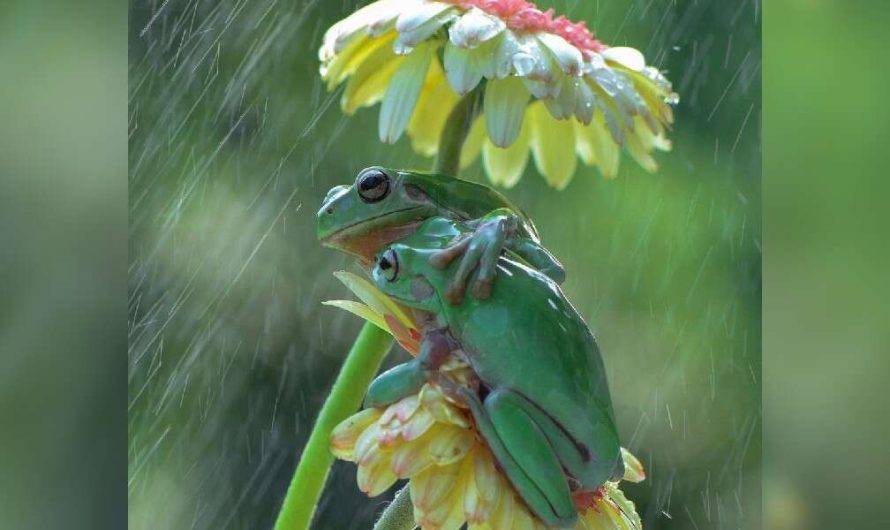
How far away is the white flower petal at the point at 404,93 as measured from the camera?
0.42m

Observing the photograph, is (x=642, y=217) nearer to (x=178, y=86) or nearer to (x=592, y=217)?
(x=592, y=217)

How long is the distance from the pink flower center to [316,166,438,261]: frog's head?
0.08 meters

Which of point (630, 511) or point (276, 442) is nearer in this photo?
point (630, 511)

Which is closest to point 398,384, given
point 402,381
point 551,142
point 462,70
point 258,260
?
point 402,381

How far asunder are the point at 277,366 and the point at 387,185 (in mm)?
471

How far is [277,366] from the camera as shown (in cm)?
83

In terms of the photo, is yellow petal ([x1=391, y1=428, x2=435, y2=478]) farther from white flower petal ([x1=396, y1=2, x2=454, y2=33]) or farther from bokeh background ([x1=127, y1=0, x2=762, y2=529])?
bokeh background ([x1=127, y1=0, x2=762, y2=529])

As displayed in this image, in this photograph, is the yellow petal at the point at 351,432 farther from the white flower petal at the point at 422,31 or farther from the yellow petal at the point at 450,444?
the white flower petal at the point at 422,31

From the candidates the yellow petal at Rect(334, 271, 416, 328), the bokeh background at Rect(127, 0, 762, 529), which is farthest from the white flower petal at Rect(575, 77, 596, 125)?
the bokeh background at Rect(127, 0, 762, 529)

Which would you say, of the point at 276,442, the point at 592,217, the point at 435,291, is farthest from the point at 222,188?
the point at 435,291

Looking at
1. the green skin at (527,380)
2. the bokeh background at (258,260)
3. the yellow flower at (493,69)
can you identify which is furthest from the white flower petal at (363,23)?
the bokeh background at (258,260)

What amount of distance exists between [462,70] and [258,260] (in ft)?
1.58

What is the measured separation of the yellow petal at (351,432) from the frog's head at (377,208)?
75mm
